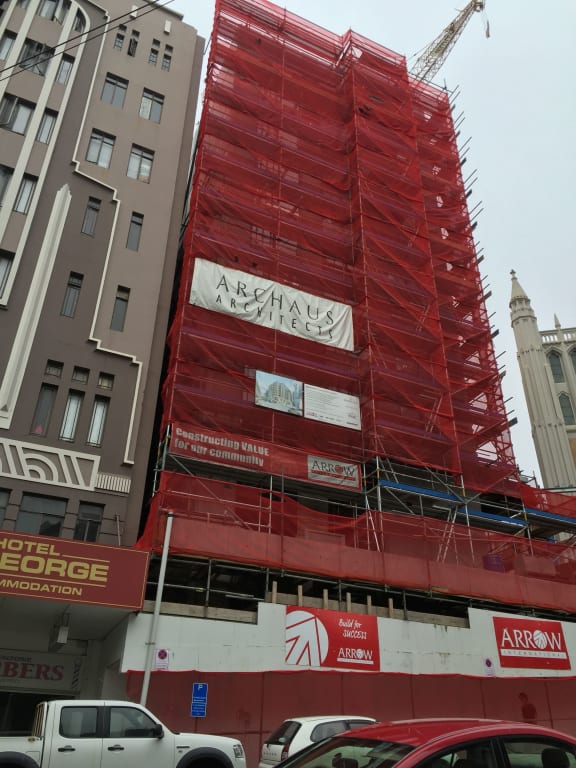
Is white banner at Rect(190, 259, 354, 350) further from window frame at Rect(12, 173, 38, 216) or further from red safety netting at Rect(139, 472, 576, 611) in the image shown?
red safety netting at Rect(139, 472, 576, 611)

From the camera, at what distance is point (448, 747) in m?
4.41

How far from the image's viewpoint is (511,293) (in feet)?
176

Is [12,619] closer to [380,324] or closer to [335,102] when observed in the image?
[380,324]

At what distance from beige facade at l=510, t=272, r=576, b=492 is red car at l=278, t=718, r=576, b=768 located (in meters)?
40.2

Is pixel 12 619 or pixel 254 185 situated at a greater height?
pixel 254 185

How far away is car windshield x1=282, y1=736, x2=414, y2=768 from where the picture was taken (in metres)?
4.42

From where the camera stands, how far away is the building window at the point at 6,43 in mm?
25589

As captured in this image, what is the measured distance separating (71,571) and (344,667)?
7375 mm

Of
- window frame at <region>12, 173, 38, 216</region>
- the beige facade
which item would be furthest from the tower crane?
window frame at <region>12, 173, 38, 216</region>

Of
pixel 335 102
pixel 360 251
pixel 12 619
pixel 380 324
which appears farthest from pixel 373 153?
pixel 12 619

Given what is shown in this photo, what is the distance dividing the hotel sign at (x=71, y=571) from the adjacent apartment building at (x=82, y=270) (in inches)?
2.8

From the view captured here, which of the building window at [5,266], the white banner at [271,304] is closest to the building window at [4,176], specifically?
the building window at [5,266]

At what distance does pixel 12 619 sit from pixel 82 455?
201 inches

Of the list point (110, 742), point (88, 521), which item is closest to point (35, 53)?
point (88, 521)
